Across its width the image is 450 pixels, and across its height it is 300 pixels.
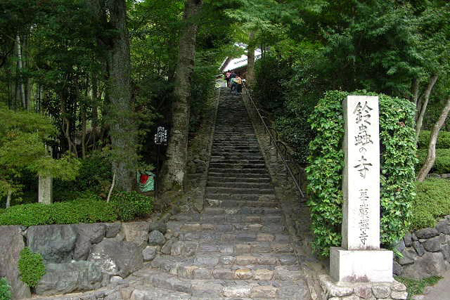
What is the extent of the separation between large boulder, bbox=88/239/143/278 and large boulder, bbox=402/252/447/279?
527cm

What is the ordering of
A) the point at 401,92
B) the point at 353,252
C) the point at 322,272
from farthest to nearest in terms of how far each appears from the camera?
the point at 401,92 → the point at 322,272 → the point at 353,252

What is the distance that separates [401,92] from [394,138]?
2.15 meters

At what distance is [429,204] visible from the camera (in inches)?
283

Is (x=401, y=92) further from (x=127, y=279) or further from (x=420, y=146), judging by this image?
(x=127, y=279)

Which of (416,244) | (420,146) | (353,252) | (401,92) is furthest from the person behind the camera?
(420,146)

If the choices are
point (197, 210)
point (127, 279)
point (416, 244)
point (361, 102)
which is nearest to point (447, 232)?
point (416, 244)

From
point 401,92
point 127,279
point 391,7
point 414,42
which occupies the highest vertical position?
point 391,7

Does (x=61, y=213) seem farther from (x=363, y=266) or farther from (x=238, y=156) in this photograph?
(x=238, y=156)

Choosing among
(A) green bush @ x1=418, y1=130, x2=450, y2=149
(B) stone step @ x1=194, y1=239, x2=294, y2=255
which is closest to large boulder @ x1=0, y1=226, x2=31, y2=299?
(B) stone step @ x1=194, y1=239, x2=294, y2=255

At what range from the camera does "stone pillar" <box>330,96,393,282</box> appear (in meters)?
5.65

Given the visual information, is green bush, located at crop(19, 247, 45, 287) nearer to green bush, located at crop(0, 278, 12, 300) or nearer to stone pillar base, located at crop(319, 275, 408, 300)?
green bush, located at crop(0, 278, 12, 300)

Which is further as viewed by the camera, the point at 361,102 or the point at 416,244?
the point at 416,244

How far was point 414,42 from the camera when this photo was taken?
6.60 meters

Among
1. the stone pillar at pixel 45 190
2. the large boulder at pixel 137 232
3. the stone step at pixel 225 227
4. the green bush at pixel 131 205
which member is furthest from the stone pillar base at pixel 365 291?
the stone pillar at pixel 45 190
